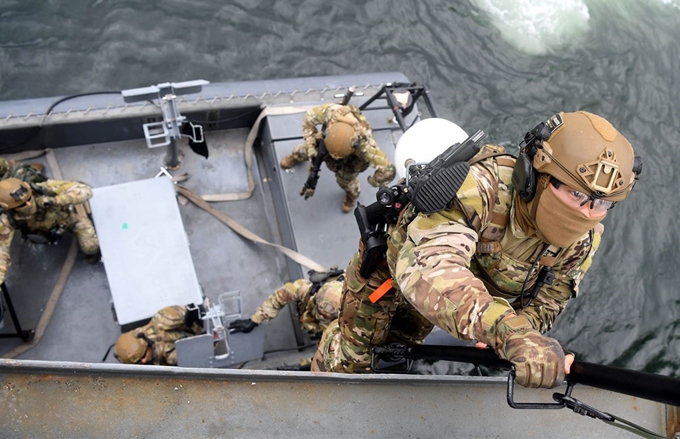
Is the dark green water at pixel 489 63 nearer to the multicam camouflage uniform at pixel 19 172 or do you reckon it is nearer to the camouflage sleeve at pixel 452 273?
the multicam camouflage uniform at pixel 19 172

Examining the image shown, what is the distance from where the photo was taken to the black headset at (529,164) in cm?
278

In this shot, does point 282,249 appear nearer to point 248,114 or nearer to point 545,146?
point 248,114

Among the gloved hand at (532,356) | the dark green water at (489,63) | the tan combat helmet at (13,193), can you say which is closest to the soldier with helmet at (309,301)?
the tan combat helmet at (13,193)

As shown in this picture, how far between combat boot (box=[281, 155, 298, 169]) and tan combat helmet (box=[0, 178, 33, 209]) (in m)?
2.56

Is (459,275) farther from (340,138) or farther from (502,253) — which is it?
(340,138)

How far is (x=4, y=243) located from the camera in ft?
17.4

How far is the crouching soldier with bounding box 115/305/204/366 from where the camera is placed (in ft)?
16.1

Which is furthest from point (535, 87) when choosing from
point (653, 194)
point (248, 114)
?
point (248, 114)

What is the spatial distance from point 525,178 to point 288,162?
13.2 ft

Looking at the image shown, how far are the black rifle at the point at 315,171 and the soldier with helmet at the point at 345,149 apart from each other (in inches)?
0.6

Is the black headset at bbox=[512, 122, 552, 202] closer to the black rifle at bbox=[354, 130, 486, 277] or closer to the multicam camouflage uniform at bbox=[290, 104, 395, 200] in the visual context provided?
the black rifle at bbox=[354, 130, 486, 277]

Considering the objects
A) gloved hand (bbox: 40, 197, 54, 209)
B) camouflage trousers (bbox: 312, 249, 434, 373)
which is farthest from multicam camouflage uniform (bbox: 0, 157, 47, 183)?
camouflage trousers (bbox: 312, 249, 434, 373)

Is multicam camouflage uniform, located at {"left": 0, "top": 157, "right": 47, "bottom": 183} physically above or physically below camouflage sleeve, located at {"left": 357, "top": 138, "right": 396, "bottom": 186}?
above

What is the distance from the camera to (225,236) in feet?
21.3
